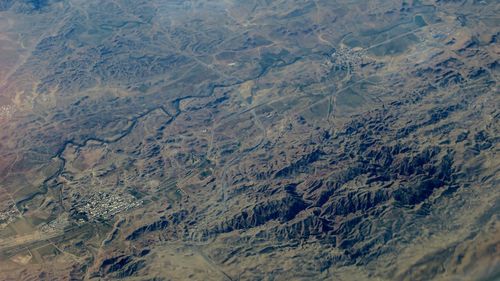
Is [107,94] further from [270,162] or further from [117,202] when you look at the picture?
[270,162]

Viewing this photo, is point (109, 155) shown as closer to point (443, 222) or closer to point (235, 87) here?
point (235, 87)

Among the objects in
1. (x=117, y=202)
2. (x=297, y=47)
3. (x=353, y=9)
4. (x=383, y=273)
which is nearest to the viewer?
(x=383, y=273)

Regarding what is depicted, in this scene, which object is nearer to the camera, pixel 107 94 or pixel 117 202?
pixel 117 202

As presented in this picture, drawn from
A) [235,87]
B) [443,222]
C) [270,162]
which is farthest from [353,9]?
[443,222]

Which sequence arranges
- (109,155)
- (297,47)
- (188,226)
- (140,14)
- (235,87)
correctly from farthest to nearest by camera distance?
(140,14) < (297,47) < (235,87) < (109,155) < (188,226)

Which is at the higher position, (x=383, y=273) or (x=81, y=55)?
(x=81, y=55)

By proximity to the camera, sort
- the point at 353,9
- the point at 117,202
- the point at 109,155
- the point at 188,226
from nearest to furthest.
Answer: the point at 188,226
the point at 117,202
the point at 109,155
the point at 353,9

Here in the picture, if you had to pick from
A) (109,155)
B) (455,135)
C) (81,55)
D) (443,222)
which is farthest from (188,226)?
(81,55)

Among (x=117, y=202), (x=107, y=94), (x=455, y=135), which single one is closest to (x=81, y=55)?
(x=107, y=94)

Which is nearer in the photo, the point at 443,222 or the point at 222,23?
the point at 443,222
